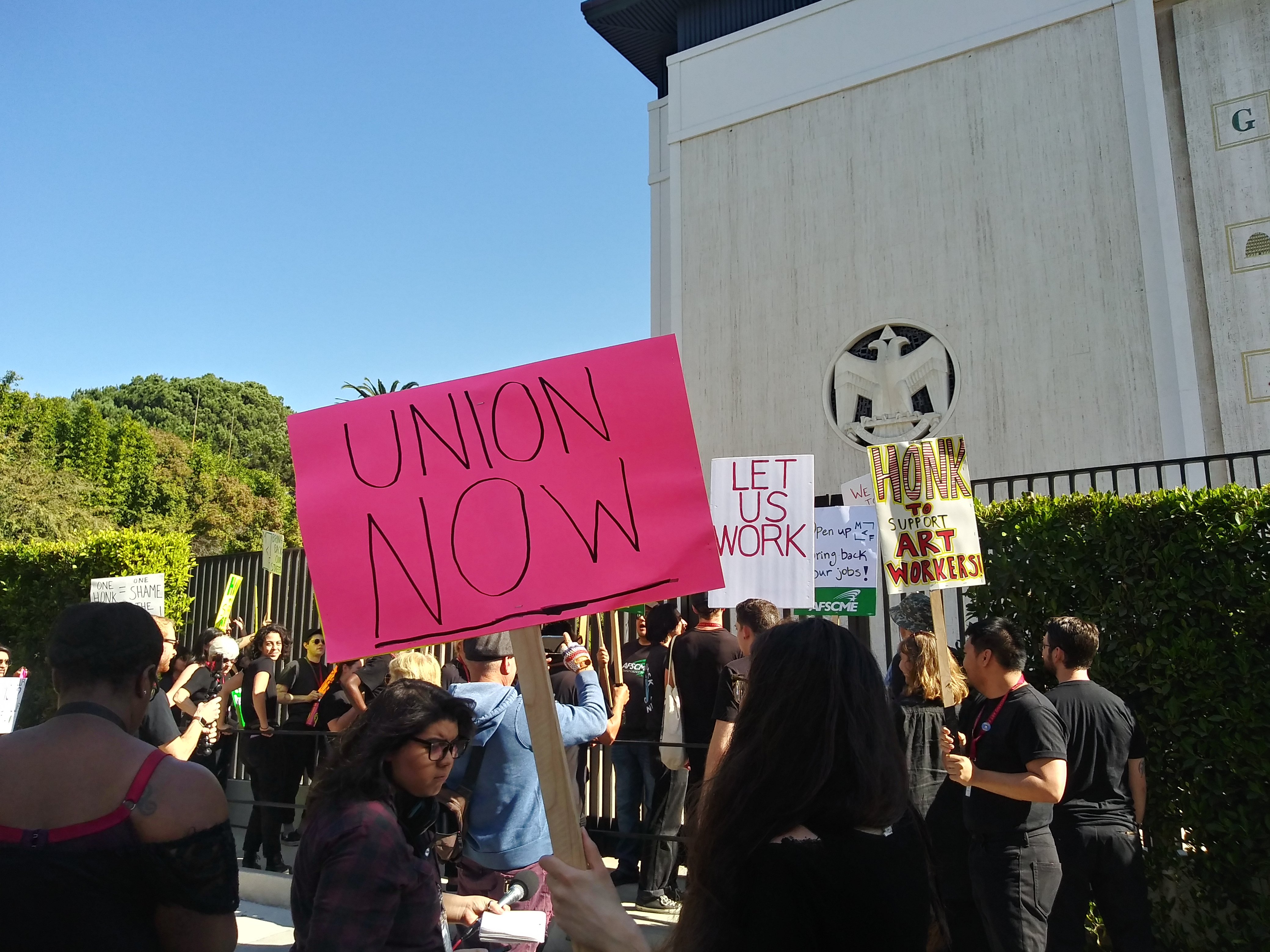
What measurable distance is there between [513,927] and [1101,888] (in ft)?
9.93

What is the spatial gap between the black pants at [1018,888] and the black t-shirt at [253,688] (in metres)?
6.11

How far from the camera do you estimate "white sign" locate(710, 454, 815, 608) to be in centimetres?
680

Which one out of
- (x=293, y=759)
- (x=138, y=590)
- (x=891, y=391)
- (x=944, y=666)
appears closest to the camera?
(x=944, y=666)

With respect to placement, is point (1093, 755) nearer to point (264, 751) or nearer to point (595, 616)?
point (595, 616)

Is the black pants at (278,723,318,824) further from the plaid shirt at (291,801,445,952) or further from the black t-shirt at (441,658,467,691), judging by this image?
the plaid shirt at (291,801,445,952)

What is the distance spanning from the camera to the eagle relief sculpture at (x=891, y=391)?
15.3m

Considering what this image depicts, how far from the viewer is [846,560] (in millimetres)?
7188

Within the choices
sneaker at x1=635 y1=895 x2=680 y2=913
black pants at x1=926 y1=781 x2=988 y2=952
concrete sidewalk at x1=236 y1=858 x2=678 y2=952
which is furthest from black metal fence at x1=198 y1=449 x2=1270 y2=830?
black pants at x1=926 y1=781 x2=988 y2=952

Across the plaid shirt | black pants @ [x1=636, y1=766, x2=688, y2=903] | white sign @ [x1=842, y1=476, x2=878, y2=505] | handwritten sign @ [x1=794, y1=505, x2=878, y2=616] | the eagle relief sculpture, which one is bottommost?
black pants @ [x1=636, y1=766, x2=688, y2=903]

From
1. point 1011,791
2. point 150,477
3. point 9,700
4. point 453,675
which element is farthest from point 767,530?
point 150,477

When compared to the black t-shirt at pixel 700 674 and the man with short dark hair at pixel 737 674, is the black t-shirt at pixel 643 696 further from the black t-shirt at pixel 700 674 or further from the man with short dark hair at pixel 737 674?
the man with short dark hair at pixel 737 674

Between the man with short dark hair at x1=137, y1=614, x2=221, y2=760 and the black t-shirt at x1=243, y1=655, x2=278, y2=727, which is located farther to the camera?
the black t-shirt at x1=243, y1=655, x2=278, y2=727

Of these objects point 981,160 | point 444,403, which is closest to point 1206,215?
point 981,160

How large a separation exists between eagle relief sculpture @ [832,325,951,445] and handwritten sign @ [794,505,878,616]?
8202 millimetres
